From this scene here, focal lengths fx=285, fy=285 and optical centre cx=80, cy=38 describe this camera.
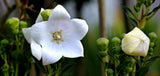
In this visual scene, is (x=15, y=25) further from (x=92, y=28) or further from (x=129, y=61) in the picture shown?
(x=92, y=28)

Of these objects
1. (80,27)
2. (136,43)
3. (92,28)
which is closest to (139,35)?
(136,43)

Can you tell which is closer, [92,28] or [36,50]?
[36,50]

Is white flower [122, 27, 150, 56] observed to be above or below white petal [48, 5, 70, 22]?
below

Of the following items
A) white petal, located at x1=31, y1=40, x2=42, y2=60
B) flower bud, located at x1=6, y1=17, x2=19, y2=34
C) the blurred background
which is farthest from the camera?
the blurred background

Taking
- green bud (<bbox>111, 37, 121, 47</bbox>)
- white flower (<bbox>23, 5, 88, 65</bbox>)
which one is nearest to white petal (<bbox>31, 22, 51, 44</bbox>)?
white flower (<bbox>23, 5, 88, 65</bbox>)

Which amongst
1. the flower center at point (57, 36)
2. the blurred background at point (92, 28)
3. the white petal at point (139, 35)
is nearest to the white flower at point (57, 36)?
the flower center at point (57, 36)

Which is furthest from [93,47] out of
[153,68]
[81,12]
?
[153,68]

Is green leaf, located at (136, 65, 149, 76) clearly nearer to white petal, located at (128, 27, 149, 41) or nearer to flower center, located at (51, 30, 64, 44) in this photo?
white petal, located at (128, 27, 149, 41)
